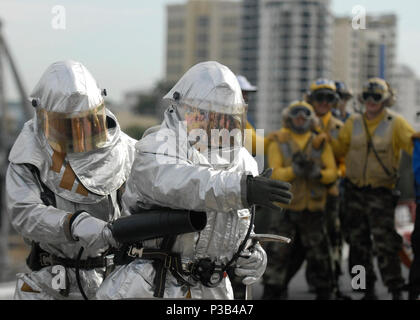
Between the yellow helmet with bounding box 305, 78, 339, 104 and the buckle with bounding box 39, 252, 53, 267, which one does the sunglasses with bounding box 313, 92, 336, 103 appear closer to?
the yellow helmet with bounding box 305, 78, 339, 104

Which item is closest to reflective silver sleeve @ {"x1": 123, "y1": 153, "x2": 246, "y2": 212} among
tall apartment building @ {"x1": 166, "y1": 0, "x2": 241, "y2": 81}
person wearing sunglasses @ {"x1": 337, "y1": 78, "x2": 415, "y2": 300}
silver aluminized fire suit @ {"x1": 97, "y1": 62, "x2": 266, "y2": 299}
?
Answer: silver aluminized fire suit @ {"x1": 97, "y1": 62, "x2": 266, "y2": 299}

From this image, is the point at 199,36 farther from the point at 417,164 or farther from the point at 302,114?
the point at 417,164

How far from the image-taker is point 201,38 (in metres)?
158

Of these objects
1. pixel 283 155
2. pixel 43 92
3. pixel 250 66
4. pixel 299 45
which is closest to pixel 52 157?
pixel 43 92

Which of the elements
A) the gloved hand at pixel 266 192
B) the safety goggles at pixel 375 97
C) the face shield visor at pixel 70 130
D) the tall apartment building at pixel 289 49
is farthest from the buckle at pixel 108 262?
the tall apartment building at pixel 289 49

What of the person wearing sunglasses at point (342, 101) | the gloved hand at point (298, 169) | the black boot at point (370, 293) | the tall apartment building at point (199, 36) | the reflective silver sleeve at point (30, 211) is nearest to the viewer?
the reflective silver sleeve at point (30, 211)

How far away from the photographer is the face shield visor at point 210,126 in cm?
491

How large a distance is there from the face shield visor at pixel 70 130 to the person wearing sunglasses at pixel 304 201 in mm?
3579

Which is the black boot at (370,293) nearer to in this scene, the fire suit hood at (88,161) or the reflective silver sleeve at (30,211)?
the fire suit hood at (88,161)

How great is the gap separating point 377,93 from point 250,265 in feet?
13.4

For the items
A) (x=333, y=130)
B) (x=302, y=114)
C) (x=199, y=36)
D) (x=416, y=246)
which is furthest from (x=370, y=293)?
(x=199, y=36)

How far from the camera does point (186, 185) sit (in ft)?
14.9
